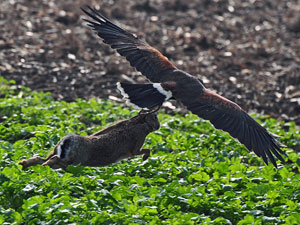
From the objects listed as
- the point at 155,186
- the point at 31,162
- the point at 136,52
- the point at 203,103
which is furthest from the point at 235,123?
the point at 31,162

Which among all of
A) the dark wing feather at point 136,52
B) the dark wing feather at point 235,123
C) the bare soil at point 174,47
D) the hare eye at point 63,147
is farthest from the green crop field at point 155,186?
the bare soil at point 174,47

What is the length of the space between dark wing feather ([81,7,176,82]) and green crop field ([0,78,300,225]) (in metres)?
0.99

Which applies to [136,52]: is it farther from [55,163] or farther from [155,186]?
[155,186]

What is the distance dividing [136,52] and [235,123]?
7.07 feet

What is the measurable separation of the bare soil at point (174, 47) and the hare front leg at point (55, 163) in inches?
196

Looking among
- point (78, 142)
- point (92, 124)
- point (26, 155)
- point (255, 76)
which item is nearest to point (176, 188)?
point (78, 142)

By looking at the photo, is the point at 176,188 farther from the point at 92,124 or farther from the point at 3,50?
the point at 3,50

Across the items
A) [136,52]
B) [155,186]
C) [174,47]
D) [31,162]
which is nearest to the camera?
[155,186]

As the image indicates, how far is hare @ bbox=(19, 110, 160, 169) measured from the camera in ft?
22.6

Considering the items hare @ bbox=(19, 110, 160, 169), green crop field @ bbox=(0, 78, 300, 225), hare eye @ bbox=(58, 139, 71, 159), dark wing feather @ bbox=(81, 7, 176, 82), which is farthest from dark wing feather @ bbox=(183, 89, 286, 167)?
hare eye @ bbox=(58, 139, 71, 159)

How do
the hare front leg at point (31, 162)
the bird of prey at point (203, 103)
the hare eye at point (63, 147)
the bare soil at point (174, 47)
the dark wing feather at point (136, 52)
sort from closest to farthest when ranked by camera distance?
1. the hare eye at point (63, 147)
2. the hare front leg at point (31, 162)
3. the bird of prey at point (203, 103)
4. the dark wing feather at point (136, 52)
5. the bare soil at point (174, 47)

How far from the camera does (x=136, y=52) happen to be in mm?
8938

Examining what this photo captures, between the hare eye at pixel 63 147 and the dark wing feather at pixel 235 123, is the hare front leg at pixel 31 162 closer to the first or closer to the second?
the hare eye at pixel 63 147

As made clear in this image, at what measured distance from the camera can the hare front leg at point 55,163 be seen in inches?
271
